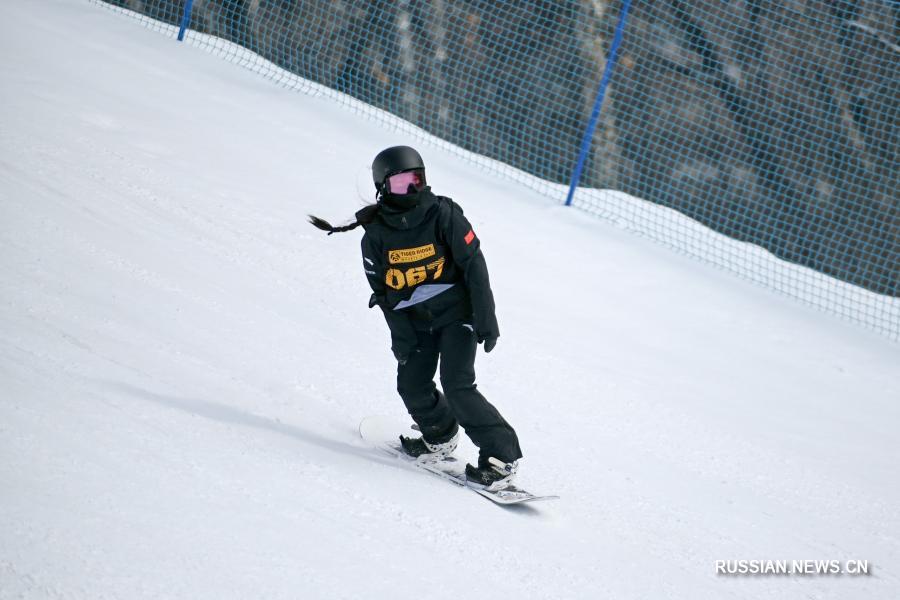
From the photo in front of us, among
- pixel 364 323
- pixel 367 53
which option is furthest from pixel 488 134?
pixel 364 323

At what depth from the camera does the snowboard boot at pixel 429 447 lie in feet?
12.2

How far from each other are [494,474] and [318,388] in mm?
1089

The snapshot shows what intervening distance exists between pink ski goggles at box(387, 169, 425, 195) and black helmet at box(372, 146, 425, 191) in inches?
0.7

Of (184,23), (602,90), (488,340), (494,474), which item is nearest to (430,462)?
(494,474)

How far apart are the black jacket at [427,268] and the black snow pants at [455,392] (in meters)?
0.08

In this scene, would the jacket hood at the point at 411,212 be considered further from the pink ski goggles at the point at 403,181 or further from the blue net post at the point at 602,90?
the blue net post at the point at 602,90

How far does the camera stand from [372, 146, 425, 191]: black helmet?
3.24m

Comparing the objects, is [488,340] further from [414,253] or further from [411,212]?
[411,212]

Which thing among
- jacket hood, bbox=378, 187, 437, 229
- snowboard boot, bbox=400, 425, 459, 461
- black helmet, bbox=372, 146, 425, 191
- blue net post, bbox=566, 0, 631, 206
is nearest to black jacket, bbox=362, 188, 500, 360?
jacket hood, bbox=378, 187, 437, 229

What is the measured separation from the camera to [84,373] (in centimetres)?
335

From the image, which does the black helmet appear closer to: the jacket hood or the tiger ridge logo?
the jacket hood

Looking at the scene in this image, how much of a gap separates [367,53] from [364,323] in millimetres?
6413

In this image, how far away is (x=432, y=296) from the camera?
3443 mm

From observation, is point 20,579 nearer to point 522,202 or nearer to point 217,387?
point 217,387
